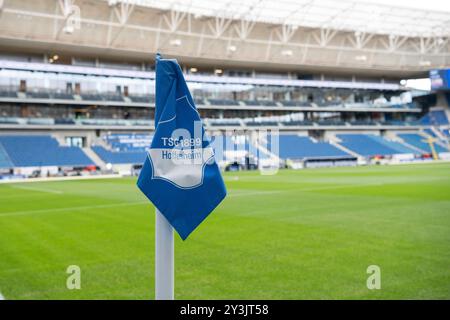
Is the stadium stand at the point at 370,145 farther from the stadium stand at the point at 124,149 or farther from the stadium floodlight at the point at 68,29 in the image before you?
the stadium floodlight at the point at 68,29

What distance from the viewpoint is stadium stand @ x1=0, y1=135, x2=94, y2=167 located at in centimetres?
4444

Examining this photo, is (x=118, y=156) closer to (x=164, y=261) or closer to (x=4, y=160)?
(x=4, y=160)

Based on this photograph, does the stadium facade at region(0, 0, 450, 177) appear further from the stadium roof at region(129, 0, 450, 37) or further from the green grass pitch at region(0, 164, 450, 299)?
the green grass pitch at region(0, 164, 450, 299)

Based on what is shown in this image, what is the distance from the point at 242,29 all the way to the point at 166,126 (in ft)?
168

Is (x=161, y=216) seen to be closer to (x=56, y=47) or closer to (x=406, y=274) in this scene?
(x=406, y=274)

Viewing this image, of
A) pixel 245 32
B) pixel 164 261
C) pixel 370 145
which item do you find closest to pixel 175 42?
pixel 245 32

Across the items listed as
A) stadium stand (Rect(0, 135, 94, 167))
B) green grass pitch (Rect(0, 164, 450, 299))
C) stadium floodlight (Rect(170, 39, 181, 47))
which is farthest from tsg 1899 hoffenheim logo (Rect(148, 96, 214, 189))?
stadium floodlight (Rect(170, 39, 181, 47))

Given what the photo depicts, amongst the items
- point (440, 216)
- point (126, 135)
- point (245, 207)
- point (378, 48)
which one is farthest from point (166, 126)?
point (378, 48)

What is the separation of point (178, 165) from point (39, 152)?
47035mm

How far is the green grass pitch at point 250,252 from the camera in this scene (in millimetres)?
5922

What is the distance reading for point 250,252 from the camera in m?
8.32

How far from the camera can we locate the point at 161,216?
9.35 ft

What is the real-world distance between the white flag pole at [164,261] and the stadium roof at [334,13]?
4668 cm

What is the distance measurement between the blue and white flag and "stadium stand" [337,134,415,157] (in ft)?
195
